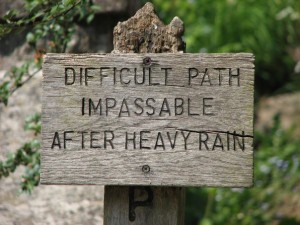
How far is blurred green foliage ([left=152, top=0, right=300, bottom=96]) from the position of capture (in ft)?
20.7

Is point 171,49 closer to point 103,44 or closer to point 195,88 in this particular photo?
point 195,88

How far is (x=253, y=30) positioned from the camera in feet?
21.9

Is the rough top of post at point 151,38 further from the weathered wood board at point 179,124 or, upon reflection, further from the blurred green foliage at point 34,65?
the blurred green foliage at point 34,65

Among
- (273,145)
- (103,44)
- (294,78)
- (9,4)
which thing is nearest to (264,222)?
(273,145)

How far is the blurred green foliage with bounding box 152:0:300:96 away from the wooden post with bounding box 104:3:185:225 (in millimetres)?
3569

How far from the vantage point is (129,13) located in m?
3.94

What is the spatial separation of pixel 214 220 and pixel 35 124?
6.15 feet

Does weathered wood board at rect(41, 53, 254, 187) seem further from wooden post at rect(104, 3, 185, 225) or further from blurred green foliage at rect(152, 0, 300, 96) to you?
blurred green foliage at rect(152, 0, 300, 96)

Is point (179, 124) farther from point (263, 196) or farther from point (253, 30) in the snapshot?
point (253, 30)

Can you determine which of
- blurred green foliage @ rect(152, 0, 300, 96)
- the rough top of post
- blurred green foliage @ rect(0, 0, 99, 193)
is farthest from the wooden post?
blurred green foliage @ rect(152, 0, 300, 96)

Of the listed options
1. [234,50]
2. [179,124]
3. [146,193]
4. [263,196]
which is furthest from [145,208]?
[234,50]

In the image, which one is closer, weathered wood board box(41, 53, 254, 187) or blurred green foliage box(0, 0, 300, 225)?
Answer: weathered wood board box(41, 53, 254, 187)

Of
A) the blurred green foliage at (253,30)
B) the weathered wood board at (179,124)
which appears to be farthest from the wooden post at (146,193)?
the blurred green foliage at (253,30)

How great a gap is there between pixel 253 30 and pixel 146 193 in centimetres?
440
